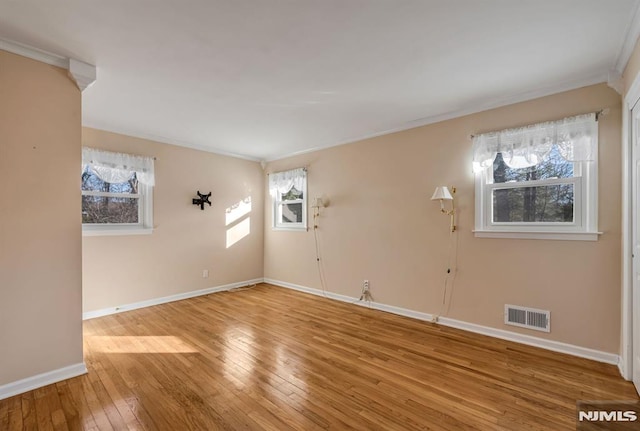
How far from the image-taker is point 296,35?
1.96 metres

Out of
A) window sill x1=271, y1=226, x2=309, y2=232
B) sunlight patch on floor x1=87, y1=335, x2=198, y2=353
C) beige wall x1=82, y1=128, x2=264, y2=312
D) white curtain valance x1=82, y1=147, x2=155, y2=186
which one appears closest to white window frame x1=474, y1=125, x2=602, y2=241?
window sill x1=271, y1=226, x2=309, y2=232

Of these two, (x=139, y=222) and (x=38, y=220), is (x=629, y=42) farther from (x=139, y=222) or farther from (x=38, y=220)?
(x=139, y=222)

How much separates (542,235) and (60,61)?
4403 mm

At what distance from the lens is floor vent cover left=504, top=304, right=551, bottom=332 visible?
2.75 m

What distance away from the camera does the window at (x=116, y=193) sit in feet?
12.1

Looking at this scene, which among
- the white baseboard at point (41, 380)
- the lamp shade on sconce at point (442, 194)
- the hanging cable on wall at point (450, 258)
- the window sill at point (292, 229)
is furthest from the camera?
the window sill at point (292, 229)

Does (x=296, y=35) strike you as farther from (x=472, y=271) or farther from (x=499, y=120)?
(x=472, y=271)

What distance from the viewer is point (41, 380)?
7.02 ft

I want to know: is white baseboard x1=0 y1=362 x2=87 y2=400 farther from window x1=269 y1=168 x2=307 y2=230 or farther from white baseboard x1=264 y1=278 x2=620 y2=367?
window x1=269 y1=168 x2=307 y2=230

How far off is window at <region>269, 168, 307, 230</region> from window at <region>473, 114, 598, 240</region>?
272 centimetres

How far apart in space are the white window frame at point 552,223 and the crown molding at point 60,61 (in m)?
3.73

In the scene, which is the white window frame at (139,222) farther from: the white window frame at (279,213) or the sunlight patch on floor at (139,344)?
the white window frame at (279,213)

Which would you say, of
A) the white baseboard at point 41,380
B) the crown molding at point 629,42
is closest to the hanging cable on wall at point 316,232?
Answer: the white baseboard at point 41,380

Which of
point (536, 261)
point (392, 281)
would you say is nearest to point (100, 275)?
point (392, 281)
